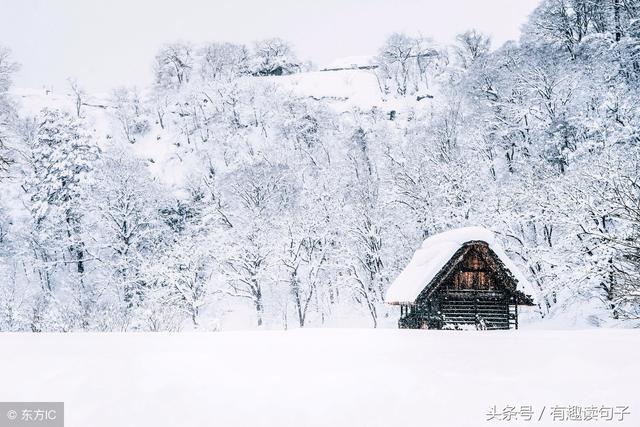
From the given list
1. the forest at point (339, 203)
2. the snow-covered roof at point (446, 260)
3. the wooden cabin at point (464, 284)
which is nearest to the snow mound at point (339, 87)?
the forest at point (339, 203)

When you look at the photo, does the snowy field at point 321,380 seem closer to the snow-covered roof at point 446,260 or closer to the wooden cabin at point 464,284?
the snow-covered roof at point 446,260

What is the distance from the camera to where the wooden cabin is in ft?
65.9

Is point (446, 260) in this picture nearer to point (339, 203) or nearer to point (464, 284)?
point (464, 284)

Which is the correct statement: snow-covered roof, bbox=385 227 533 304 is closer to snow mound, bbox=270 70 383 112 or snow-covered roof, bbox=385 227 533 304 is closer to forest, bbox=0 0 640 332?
forest, bbox=0 0 640 332

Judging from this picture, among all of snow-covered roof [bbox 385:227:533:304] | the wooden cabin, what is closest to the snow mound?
snow-covered roof [bbox 385:227:533:304]

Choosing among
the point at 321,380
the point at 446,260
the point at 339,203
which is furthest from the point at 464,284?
the point at 339,203

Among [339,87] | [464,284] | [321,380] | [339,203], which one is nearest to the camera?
[321,380]

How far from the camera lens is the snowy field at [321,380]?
2.95m

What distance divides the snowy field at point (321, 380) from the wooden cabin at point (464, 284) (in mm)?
16239

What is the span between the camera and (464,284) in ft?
69.3

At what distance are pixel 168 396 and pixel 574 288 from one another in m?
23.4

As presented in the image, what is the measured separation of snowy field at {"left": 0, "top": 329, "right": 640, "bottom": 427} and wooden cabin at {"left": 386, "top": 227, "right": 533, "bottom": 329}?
16.2m

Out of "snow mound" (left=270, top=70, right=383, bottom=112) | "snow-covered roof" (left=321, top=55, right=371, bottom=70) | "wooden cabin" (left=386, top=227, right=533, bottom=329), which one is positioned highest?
"snow-covered roof" (left=321, top=55, right=371, bottom=70)

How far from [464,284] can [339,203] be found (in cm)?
2027
